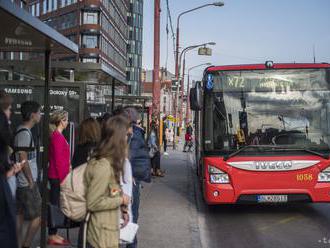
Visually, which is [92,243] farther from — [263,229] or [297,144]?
[297,144]

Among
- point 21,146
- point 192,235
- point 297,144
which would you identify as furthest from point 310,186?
point 21,146

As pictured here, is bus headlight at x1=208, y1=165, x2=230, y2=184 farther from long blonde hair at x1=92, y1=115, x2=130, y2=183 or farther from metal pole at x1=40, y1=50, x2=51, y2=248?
long blonde hair at x1=92, y1=115, x2=130, y2=183

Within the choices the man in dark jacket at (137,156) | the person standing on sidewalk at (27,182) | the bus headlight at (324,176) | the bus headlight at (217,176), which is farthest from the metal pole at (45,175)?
the bus headlight at (324,176)

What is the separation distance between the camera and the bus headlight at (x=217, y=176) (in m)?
9.09

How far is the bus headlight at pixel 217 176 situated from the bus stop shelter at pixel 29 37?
4.14 m

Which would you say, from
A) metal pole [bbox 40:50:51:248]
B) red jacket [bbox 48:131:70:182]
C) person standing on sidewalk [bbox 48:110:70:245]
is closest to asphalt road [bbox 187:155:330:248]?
person standing on sidewalk [bbox 48:110:70:245]

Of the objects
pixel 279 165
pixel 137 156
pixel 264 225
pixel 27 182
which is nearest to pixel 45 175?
pixel 27 182

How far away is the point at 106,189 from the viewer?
394 centimetres

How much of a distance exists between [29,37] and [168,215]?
5.09m

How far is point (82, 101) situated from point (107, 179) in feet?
18.2

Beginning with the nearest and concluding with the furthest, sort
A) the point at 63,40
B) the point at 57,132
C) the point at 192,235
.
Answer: the point at 63,40 → the point at 57,132 → the point at 192,235

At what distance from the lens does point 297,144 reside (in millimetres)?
9141

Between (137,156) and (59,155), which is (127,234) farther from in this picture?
(59,155)

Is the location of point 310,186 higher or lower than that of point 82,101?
lower
